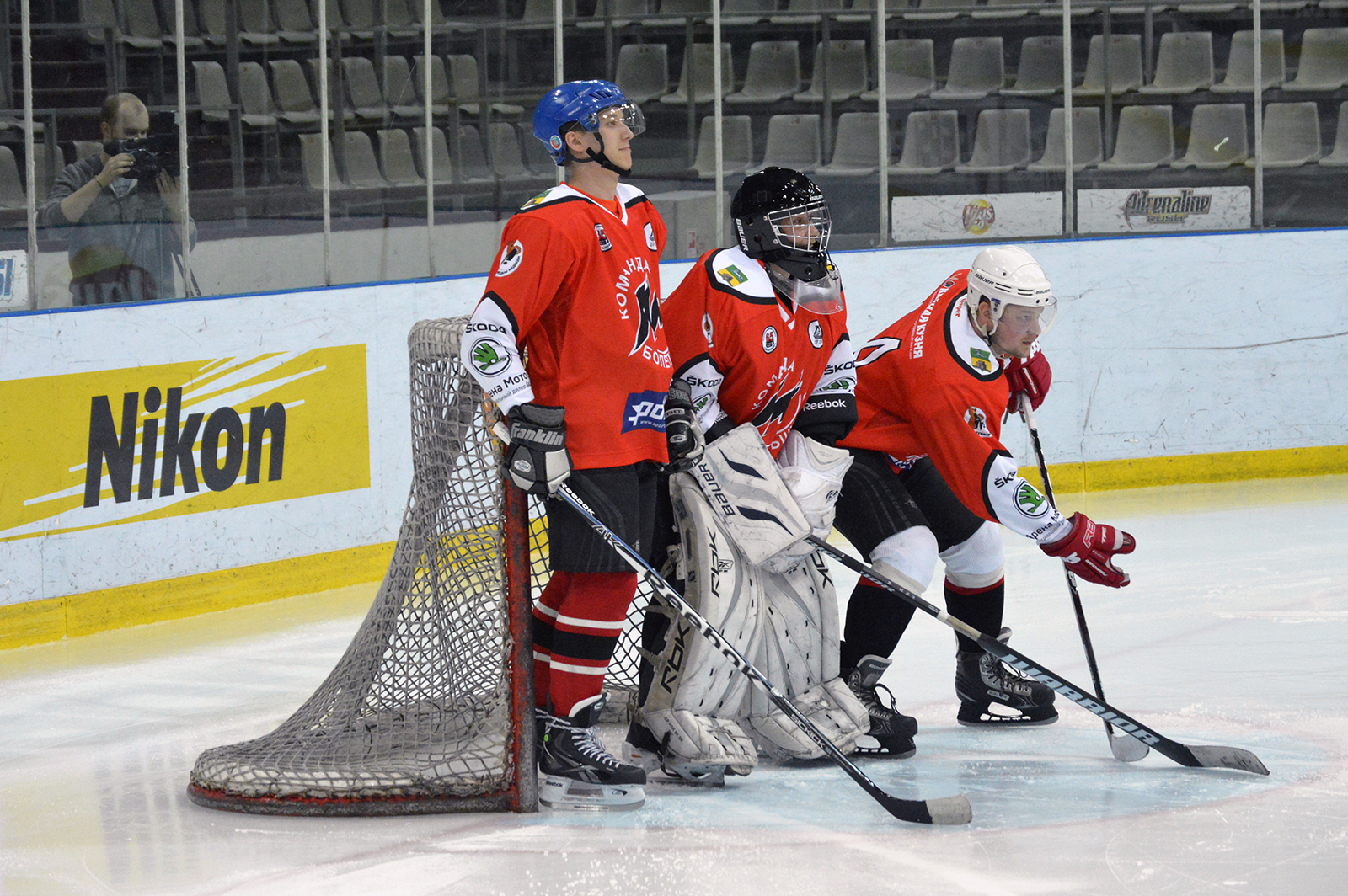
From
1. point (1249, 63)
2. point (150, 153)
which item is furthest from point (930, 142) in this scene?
point (150, 153)

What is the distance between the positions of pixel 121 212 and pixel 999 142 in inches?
144

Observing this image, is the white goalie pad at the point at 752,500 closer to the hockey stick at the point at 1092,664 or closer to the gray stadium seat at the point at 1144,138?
the hockey stick at the point at 1092,664

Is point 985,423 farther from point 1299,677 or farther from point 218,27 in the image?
point 218,27

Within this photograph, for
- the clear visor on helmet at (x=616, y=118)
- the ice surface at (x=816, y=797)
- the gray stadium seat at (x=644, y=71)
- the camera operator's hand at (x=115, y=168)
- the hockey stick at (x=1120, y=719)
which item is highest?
the gray stadium seat at (x=644, y=71)

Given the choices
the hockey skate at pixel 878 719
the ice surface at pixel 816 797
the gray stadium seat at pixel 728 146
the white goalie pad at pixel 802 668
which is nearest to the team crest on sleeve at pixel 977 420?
the white goalie pad at pixel 802 668

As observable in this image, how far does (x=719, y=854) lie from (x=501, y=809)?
46 cm

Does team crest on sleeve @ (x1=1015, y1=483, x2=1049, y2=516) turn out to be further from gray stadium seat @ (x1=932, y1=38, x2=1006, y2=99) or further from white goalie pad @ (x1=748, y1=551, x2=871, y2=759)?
gray stadium seat @ (x1=932, y1=38, x2=1006, y2=99)

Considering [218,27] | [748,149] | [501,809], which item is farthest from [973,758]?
[748,149]

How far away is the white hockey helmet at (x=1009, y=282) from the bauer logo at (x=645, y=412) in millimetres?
707

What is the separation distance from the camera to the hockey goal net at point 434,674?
2.98 metres

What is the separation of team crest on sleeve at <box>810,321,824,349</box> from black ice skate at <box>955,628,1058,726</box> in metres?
0.82

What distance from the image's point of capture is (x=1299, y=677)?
3.87 metres

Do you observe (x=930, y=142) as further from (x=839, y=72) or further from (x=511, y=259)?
(x=511, y=259)

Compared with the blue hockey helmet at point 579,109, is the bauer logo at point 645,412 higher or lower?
lower
